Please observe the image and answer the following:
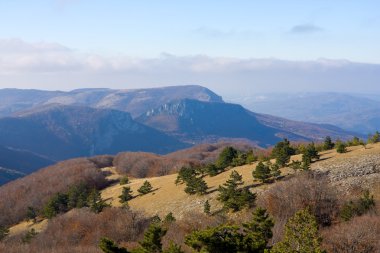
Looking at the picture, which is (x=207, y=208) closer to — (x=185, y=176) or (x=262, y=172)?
(x=262, y=172)

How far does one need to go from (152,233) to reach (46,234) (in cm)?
3219

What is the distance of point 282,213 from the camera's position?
39281 mm

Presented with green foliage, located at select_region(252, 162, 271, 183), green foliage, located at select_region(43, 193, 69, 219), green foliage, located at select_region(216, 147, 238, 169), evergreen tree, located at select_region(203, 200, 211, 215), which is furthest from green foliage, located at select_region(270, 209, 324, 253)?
green foliage, located at select_region(43, 193, 69, 219)

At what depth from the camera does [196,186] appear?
169 ft

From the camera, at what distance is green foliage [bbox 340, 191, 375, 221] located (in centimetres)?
3616

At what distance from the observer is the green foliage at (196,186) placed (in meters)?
51.4

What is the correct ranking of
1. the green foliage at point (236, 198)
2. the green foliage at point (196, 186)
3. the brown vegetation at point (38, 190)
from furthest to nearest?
1. the brown vegetation at point (38, 190)
2. the green foliage at point (196, 186)
3. the green foliage at point (236, 198)

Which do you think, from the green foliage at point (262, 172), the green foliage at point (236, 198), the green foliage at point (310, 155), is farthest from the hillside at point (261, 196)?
the green foliage at point (262, 172)

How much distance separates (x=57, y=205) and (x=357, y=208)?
170 ft

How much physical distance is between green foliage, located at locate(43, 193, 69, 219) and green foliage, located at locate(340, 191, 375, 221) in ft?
157

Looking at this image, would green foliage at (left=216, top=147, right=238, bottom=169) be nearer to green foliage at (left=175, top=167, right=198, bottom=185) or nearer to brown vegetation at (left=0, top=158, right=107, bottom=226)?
green foliage at (left=175, top=167, right=198, bottom=185)

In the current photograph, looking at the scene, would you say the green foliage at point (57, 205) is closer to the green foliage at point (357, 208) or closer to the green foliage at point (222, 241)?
the green foliage at point (357, 208)

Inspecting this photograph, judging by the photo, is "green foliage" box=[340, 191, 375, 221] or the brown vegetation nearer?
"green foliage" box=[340, 191, 375, 221]

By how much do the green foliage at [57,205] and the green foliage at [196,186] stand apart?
2736 centimetres
